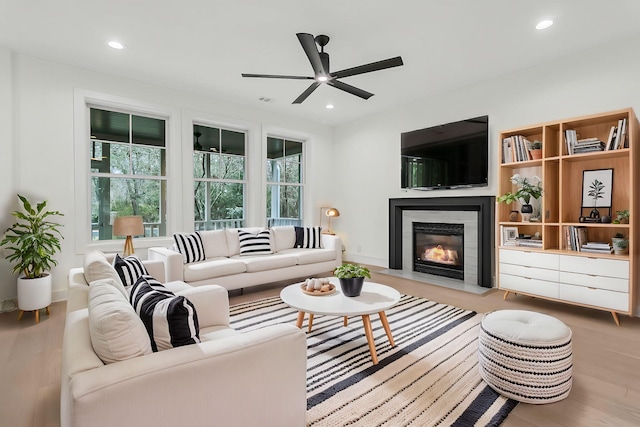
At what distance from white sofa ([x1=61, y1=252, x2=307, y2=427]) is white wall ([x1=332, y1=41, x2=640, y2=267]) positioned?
3.98 metres

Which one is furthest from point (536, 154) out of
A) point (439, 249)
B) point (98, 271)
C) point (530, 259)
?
point (98, 271)

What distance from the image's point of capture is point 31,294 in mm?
3139

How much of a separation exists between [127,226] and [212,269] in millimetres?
1112

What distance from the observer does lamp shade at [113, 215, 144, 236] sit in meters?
3.71

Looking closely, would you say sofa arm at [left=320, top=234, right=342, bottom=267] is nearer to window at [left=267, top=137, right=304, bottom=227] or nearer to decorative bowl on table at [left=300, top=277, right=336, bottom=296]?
→ window at [left=267, top=137, right=304, bottom=227]

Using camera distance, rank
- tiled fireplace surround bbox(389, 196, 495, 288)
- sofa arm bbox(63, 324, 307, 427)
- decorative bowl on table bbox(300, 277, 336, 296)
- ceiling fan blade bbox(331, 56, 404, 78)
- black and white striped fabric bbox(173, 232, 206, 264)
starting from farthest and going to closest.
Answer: tiled fireplace surround bbox(389, 196, 495, 288), black and white striped fabric bbox(173, 232, 206, 264), ceiling fan blade bbox(331, 56, 404, 78), decorative bowl on table bbox(300, 277, 336, 296), sofa arm bbox(63, 324, 307, 427)

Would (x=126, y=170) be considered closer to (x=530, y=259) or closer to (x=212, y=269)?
(x=212, y=269)

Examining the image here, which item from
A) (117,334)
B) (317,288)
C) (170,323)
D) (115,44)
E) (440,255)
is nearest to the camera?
(117,334)

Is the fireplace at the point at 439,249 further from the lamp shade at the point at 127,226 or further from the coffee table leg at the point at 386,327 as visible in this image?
the lamp shade at the point at 127,226

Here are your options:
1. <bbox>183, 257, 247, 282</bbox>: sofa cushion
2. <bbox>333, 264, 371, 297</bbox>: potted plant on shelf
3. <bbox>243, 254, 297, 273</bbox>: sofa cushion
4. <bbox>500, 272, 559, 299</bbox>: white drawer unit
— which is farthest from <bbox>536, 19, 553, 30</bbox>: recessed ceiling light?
<bbox>183, 257, 247, 282</bbox>: sofa cushion

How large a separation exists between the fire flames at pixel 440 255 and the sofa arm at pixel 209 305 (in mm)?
3824

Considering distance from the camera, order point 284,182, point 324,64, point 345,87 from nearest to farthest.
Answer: point 324,64 < point 345,87 < point 284,182

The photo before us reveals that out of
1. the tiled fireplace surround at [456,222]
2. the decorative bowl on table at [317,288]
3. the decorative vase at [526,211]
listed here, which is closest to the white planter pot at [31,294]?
the decorative bowl on table at [317,288]

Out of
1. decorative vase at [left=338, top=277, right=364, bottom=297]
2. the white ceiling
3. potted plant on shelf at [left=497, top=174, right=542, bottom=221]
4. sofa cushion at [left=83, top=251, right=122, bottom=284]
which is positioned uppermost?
the white ceiling
